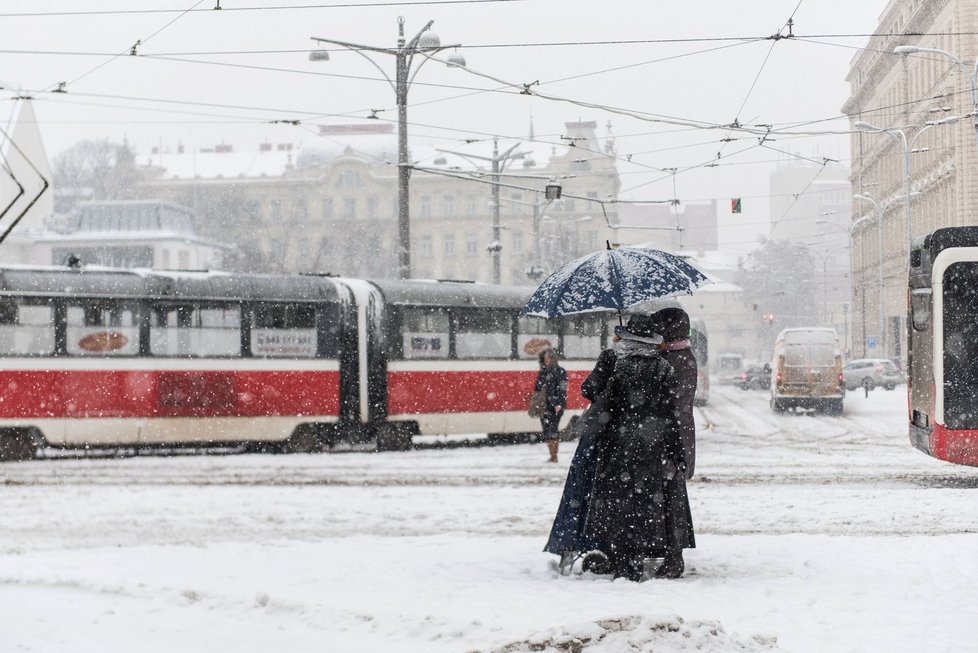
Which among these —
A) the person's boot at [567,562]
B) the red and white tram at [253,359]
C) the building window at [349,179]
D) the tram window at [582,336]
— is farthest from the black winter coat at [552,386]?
the building window at [349,179]

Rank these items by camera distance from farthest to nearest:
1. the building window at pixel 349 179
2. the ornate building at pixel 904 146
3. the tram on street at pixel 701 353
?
the building window at pixel 349 179 < the ornate building at pixel 904 146 < the tram on street at pixel 701 353

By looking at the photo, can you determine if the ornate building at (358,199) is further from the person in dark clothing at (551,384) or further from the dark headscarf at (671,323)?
the dark headscarf at (671,323)

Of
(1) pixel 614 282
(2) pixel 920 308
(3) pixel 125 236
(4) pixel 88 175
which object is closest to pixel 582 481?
(1) pixel 614 282

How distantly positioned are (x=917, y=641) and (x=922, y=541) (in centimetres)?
313

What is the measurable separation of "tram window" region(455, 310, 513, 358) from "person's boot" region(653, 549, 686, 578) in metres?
13.2

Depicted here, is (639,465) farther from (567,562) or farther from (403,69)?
(403,69)

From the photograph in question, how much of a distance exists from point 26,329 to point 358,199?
268ft

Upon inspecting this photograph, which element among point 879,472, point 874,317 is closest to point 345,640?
point 879,472

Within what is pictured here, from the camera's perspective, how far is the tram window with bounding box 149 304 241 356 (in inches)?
705

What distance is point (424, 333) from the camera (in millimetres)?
20281

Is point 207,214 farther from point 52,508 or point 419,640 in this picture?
point 419,640

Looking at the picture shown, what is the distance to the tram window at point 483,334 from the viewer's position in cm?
2067

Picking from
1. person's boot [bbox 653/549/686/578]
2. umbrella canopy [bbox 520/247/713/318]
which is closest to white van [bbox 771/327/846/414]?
umbrella canopy [bbox 520/247/713/318]

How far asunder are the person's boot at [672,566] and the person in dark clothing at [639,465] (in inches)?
0.6
